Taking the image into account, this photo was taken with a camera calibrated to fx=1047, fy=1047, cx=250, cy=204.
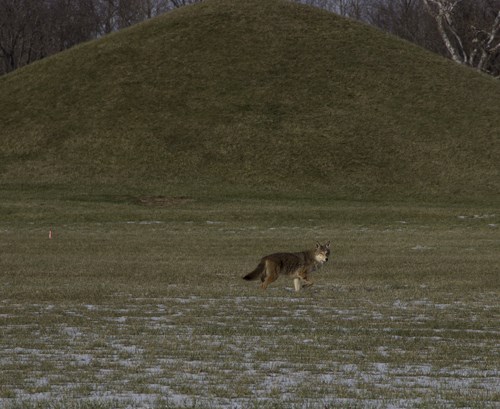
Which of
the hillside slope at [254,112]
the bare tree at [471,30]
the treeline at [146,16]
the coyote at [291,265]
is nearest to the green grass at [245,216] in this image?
the hillside slope at [254,112]

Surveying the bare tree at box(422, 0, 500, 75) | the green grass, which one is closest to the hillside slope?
the green grass

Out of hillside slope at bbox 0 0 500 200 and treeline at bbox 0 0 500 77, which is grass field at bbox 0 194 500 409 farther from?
treeline at bbox 0 0 500 77

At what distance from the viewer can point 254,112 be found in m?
76.4

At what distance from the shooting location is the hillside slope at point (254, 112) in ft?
217

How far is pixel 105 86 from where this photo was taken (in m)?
81.4

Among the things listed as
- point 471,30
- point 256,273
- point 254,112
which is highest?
point 471,30

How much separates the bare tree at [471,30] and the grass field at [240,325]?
79385mm

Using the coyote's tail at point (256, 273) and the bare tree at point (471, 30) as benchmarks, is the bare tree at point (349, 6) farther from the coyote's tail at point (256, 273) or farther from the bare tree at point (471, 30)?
the coyote's tail at point (256, 273)

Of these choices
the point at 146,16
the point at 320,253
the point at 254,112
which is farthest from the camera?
the point at 146,16

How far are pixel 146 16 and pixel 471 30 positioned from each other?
150 feet

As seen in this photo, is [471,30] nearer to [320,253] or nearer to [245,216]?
[245,216]

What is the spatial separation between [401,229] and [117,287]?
23985 mm

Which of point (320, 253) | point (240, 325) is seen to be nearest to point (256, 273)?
point (320, 253)

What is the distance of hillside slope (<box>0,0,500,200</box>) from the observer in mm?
66250
